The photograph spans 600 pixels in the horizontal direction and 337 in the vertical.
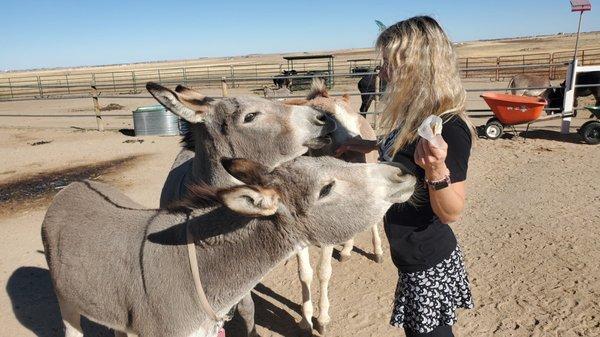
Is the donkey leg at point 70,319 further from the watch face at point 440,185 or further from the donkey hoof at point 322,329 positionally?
the watch face at point 440,185

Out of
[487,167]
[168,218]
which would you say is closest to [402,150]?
[168,218]

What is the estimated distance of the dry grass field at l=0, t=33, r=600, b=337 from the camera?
3910 mm

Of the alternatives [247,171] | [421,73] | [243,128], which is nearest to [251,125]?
[243,128]

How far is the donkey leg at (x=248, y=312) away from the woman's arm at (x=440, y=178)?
2.04m

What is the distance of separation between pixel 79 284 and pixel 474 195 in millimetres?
5988

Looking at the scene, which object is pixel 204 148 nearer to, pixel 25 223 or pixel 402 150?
pixel 402 150

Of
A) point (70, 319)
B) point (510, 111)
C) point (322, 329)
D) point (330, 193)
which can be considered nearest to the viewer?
point (330, 193)

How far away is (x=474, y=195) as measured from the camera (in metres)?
6.95

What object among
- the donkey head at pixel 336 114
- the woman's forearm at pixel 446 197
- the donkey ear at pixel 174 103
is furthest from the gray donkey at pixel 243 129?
the woman's forearm at pixel 446 197

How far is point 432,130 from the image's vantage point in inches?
73.6

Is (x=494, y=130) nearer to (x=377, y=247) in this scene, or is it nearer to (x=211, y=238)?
(x=377, y=247)

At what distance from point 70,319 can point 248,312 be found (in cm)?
133

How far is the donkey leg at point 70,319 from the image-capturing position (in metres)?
3.07

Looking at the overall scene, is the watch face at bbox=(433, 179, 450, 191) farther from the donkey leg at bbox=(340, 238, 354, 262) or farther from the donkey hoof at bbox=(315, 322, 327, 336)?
the donkey leg at bbox=(340, 238, 354, 262)
